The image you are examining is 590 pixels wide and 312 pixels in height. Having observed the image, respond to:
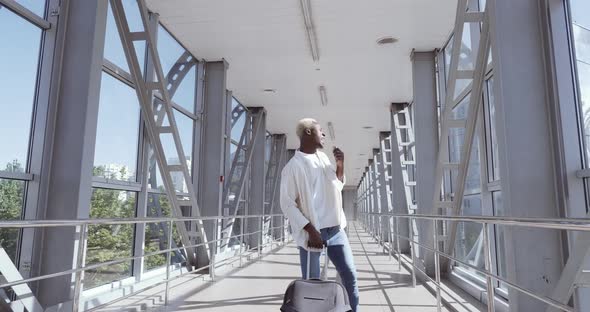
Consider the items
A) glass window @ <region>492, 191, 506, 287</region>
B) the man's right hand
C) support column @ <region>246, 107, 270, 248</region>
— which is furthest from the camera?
support column @ <region>246, 107, 270, 248</region>

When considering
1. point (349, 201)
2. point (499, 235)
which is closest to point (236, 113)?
point (499, 235)

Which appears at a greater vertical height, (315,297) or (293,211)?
(293,211)

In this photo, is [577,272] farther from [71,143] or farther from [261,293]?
[71,143]

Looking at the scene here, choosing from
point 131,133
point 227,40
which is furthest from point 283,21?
point 131,133

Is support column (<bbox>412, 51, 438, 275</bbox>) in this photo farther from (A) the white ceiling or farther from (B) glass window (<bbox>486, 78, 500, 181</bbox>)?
(B) glass window (<bbox>486, 78, 500, 181</bbox>)

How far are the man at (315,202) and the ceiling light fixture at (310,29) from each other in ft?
8.50

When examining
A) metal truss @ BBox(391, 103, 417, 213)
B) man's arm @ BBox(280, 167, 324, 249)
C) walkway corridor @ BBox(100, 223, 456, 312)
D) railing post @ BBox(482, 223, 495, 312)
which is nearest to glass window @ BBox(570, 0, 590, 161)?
railing post @ BBox(482, 223, 495, 312)

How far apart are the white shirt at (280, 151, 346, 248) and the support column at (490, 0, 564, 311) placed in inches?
45.2

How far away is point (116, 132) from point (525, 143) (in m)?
3.12

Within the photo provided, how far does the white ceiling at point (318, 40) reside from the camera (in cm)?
Answer: 399

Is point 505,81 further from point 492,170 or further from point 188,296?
point 188,296

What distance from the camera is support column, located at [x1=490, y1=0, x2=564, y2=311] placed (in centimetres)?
209

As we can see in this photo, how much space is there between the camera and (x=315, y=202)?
1599mm

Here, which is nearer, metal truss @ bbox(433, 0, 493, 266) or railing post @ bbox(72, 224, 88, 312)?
railing post @ bbox(72, 224, 88, 312)
